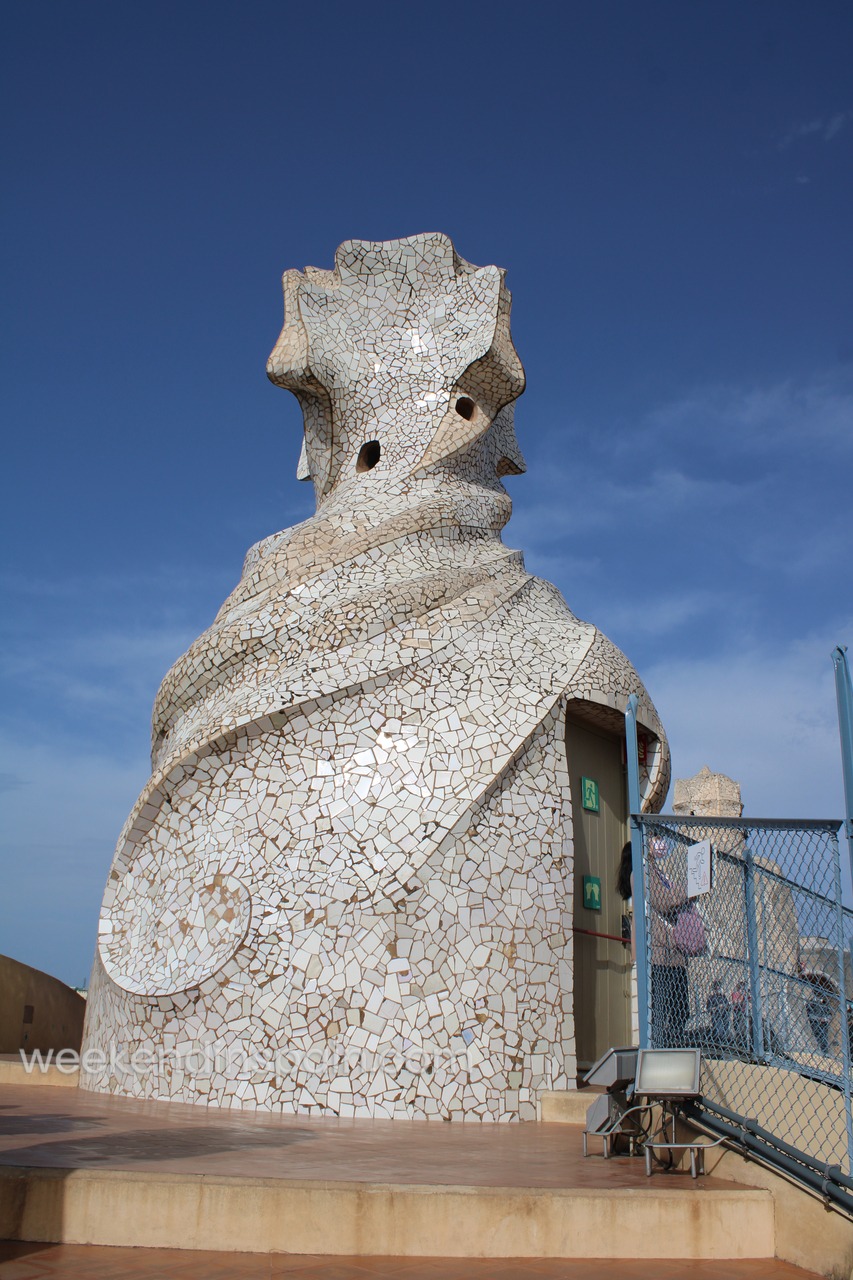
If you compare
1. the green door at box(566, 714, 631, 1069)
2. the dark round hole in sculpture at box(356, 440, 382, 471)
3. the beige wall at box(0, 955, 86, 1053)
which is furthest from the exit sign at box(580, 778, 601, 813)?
the beige wall at box(0, 955, 86, 1053)

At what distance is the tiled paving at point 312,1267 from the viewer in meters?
4.02

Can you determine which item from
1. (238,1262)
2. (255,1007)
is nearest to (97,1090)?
(255,1007)

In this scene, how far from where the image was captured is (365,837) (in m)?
8.30

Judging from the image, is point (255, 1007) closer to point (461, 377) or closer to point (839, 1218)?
point (839, 1218)

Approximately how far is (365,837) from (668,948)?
2557mm

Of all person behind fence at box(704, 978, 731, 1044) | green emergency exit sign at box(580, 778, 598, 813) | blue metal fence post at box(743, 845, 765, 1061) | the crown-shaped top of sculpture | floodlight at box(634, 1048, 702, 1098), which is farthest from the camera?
the crown-shaped top of sculpture

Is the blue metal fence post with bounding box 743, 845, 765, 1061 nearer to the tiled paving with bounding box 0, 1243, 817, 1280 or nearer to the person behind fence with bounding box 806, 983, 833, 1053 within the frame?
the person behind fence with bounding box 806, 983, 833, 1053

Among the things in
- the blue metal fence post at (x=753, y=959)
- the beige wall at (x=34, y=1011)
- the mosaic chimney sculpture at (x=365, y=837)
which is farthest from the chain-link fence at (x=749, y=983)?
the beige wall at (x=34, y=1011)

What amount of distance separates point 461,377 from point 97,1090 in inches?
297

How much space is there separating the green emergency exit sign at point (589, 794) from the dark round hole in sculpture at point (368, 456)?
4.05 meters

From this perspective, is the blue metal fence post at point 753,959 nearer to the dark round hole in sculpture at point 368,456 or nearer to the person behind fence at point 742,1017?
the person behind fence at point 742,1017

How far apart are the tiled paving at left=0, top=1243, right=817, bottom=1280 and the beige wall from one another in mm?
9674

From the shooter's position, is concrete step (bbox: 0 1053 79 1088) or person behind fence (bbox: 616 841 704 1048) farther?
concrete step (bbox: 0 1053 79 1088)

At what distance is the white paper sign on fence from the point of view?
555cm
